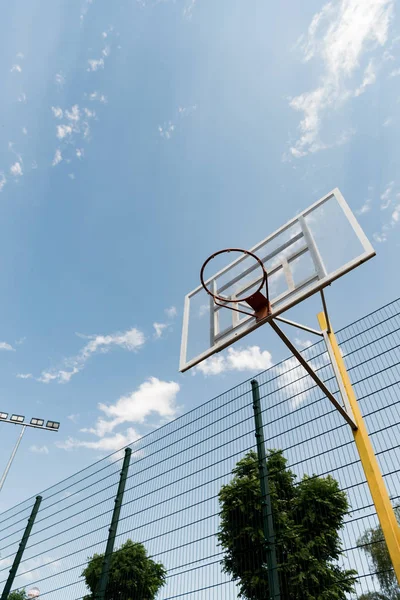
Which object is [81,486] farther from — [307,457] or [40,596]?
[307,457]

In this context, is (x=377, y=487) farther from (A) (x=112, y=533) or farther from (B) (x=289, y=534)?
(A) (x=112, y=533)

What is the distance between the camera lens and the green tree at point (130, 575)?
4549mm

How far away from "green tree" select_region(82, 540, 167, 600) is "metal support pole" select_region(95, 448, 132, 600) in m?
0.09

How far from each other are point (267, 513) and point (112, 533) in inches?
100.0

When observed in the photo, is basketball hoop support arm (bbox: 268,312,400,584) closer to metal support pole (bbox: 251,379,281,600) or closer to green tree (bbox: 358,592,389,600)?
green tree (bbox: 358,592,389,600)

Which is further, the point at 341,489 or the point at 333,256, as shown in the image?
the point at 333,256

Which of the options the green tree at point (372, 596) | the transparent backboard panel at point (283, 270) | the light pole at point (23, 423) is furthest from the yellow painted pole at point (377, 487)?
the light pole at point (23, 423)

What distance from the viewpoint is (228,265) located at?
4.88 meters

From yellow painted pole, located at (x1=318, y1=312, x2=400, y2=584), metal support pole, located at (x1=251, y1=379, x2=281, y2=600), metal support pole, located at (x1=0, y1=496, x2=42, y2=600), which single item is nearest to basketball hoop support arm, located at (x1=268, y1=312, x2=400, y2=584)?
yellow painted pole, located at (x1=318, y1=312, x2=400, y2=584)

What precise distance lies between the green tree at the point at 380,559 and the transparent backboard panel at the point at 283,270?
6.32 feet

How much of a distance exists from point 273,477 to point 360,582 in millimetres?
1304

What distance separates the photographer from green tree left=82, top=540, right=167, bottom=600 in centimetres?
455

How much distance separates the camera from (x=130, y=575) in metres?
4.92

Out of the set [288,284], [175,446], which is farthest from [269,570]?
[288,284]
